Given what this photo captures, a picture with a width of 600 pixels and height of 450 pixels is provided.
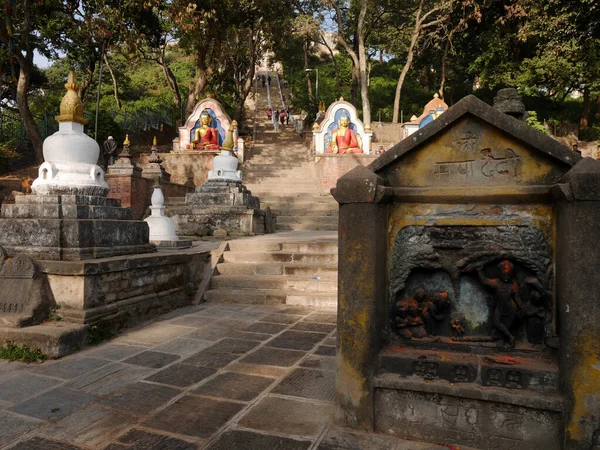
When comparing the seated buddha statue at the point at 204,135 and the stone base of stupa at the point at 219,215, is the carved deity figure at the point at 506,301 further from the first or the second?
the seated buddha statue at the point at 204,135

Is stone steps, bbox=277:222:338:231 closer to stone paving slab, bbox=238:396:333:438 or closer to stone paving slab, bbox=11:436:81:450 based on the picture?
stone paving slab, bbox=238:396:333:438

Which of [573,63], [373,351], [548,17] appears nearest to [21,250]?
Answer: [373,351]

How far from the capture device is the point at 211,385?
129 inches

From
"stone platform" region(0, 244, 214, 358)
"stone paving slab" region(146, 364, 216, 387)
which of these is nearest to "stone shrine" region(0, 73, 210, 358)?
"stone platform" region(0, 244, 214, 358)

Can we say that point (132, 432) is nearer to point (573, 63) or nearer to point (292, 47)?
point (573, 63)

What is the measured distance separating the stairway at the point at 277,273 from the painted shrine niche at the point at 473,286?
10.8ft

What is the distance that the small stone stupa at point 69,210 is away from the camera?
4.56 m

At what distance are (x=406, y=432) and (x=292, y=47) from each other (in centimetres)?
3061

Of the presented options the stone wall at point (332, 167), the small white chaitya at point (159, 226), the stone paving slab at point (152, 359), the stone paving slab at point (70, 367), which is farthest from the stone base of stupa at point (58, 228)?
the stone wall at point (332, 167)

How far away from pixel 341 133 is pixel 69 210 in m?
14.7

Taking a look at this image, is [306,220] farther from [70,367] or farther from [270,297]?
[70,367]

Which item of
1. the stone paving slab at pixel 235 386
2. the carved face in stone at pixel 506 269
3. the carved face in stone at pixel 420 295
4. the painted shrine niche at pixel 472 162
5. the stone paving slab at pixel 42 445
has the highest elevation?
the painted shrine niche at pixel 472 162

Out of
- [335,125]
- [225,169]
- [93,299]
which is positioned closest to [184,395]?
[93,299]

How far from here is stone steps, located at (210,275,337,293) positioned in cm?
652
